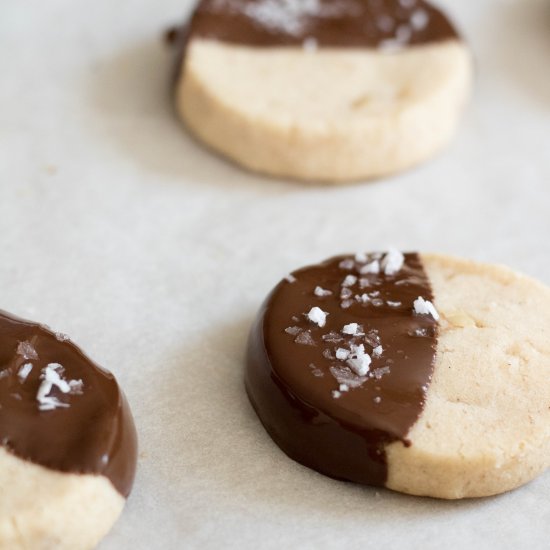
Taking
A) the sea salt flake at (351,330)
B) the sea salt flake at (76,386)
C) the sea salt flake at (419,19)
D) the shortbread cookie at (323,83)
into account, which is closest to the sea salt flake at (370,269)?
the sea salt flake at (351,330)

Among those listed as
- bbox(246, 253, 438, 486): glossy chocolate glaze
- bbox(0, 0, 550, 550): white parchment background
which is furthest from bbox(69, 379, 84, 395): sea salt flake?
bbox(246, 253, 438, 486): glossy chocolate glaze

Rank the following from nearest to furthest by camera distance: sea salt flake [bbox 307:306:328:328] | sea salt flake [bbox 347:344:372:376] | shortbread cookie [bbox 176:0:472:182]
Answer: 1. sea salt flake [bbox 347:344:372:376]
2. sea salt flake [bbox 307:306:328:328]
3. shortbread cookie [bbox 176:0:472:182]

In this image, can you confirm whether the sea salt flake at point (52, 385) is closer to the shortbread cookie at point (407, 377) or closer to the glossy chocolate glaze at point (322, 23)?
the shortbread cookie at point (407, 377)

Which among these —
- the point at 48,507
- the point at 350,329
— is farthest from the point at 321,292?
the point at 48,507

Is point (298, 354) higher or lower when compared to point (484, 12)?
lower

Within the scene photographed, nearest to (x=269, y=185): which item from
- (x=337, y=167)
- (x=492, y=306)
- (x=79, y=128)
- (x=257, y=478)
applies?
(x=337, y=167)

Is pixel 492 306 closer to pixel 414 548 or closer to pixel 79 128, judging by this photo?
pixel 414 548

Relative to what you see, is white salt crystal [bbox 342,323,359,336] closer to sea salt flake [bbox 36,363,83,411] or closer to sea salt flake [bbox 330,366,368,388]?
sea salt flake [bbox 330,366,368,388]

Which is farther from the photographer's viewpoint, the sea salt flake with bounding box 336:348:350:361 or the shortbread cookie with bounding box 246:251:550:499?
the sea salt flake with bounding box 336:348:350:361
